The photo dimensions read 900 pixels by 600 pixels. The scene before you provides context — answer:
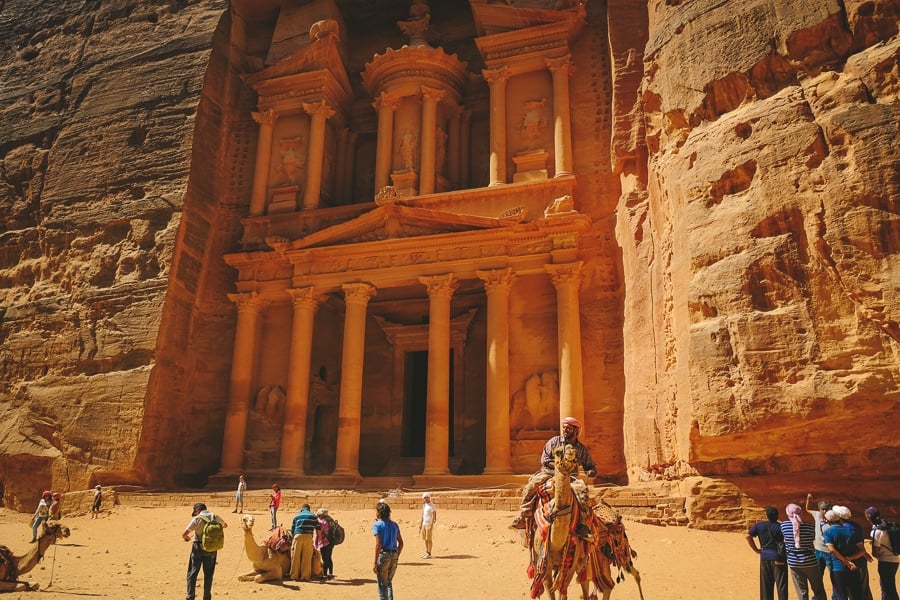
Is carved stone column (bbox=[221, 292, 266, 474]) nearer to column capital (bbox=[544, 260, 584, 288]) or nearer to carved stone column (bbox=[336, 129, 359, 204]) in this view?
carved stone column (bbox=[336, 129, 359, 204])

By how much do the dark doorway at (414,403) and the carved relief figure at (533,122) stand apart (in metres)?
7.78

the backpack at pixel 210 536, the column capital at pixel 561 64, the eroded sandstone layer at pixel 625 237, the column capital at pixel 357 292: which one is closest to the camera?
the backpack at pixel 210 536

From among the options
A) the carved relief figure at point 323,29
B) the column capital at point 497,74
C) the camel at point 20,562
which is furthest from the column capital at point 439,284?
the camel at point 20,562

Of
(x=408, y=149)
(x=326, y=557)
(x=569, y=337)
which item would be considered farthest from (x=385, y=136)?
(x=326, y=557)

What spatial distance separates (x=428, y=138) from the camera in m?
22.9

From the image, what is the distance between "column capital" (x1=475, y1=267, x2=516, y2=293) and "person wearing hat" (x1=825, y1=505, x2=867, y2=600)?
13.3m

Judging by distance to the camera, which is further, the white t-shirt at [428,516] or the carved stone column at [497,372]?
the carved stone column at [497,372]

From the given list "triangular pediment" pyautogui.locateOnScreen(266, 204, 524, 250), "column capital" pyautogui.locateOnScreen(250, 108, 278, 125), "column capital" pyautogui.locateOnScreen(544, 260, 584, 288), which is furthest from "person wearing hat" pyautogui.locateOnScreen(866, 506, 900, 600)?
"column capital" pyautogui.locateOnScreen(250, 108, 278, 125)

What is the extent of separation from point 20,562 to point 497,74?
18.4 meters

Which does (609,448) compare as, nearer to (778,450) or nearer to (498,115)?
(778,450)

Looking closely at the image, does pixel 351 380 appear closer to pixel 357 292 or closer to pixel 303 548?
pixel 357 292

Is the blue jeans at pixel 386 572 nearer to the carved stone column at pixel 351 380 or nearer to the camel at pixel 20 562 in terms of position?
the camel at pixel 20 562

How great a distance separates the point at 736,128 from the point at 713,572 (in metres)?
7.45

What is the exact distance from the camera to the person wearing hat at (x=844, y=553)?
6.88 metres
